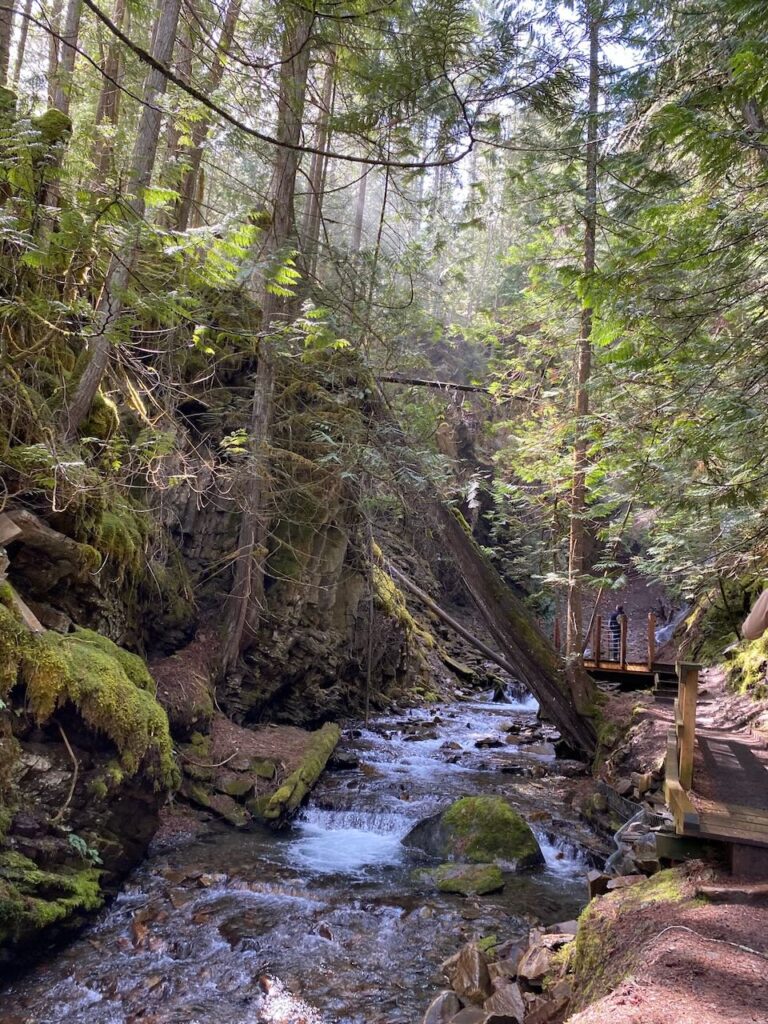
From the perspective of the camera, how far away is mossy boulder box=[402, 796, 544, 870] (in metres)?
8.03

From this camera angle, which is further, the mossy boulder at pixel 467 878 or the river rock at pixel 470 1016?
the mossy boulder at pixel 467 878

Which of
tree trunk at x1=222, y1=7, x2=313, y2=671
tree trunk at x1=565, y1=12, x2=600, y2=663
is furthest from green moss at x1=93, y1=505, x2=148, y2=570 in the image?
tree trunk at x1=565, y1=12, x2=600, y2=663

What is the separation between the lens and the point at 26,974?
5.09 metres

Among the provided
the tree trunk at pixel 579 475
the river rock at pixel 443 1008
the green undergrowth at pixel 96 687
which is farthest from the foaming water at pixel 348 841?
the tree trunk at pixel 579 475

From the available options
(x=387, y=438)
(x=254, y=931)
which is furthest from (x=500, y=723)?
(x=254, y=931)

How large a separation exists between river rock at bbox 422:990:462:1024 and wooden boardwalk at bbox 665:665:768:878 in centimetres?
210

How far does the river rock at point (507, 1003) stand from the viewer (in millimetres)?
4453

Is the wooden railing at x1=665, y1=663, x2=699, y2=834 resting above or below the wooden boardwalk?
above

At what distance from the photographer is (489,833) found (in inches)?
325

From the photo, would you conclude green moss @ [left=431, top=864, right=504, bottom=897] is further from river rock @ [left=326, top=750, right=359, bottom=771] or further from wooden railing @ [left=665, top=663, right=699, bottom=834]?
river rock @ [left=326, top=750, right=359, bottom=771]

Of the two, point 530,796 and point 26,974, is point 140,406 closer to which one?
point 26,974

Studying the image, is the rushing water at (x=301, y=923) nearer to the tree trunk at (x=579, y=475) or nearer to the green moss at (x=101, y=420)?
the tree trunk at (x=579, y=475)

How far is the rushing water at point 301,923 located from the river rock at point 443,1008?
0.71ft

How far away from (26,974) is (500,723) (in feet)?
40.5
